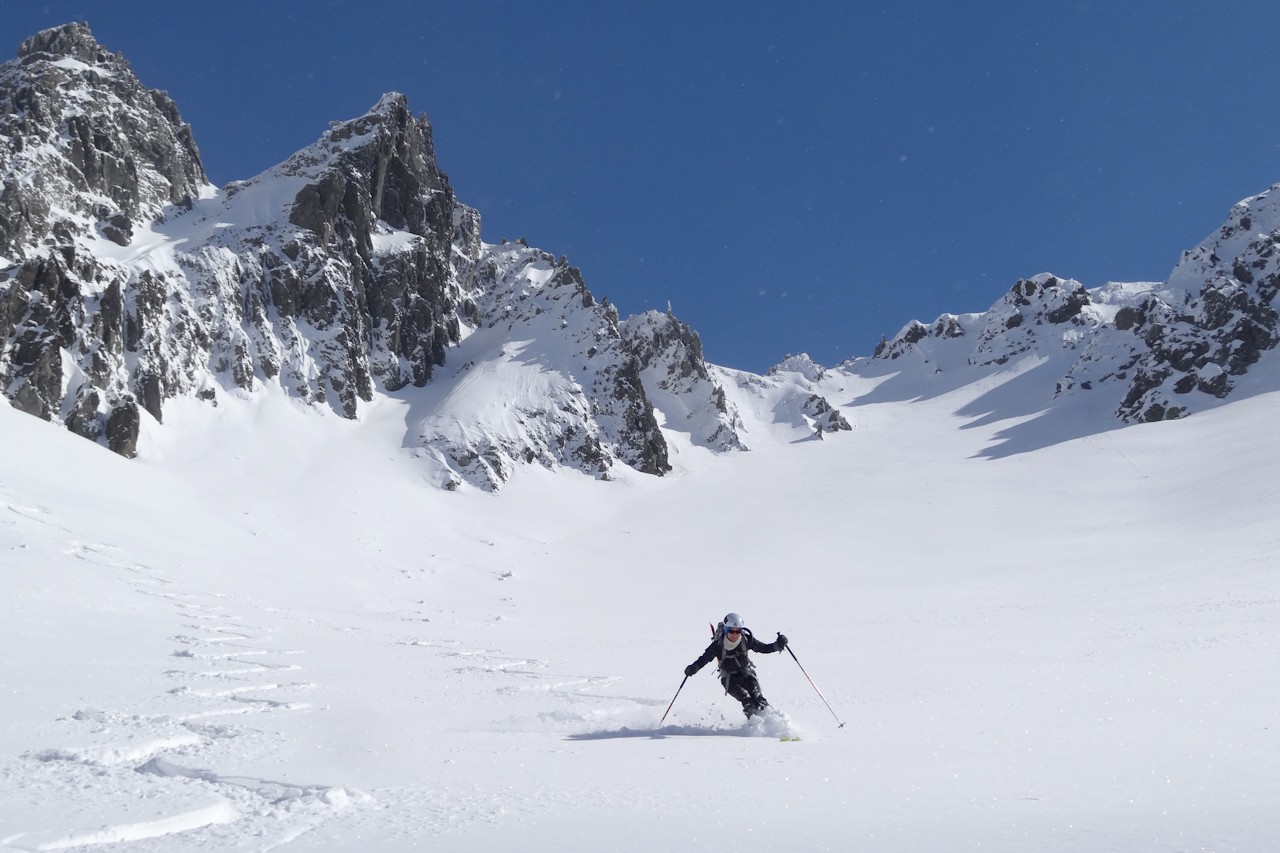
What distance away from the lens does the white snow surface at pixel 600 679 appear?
448 cm

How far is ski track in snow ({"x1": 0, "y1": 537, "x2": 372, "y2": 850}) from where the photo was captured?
4055 mm

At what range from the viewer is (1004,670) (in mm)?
11539

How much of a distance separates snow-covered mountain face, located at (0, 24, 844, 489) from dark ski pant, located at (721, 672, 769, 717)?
44.7 m

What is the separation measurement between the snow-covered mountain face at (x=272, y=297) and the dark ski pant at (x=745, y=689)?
44674 millimetres

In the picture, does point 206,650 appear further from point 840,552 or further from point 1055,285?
point 1055,285

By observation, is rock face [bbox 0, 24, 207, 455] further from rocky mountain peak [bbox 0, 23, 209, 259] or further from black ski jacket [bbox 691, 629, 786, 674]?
black ski jacket [bbox 691, 629, 786, 674]

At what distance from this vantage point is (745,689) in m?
9.10

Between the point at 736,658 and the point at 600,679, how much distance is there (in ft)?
11.3

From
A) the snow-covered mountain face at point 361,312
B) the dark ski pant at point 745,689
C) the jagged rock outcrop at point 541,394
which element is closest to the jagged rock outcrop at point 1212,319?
the snow-covered mountain face at point 361,312

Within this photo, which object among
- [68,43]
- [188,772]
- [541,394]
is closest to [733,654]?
[188,772]

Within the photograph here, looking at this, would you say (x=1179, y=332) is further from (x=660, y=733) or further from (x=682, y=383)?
(x=660, y=733)

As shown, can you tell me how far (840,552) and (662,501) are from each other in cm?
2259

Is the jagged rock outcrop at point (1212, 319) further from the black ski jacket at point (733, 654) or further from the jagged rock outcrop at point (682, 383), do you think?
the black ski jacket at point (733, 654)

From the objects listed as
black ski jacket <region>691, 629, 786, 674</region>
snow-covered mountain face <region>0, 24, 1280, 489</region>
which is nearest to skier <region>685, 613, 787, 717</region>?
black ski jacket <region>691, 629, 786, 674</region>
